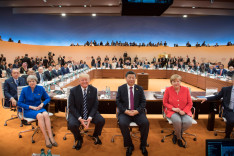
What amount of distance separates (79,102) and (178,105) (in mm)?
1749

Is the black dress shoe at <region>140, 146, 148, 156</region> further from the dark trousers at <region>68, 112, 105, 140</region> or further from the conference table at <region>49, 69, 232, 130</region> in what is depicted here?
the conference table at <region>49, 69, 232, 130</region>

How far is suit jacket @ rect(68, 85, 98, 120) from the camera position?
9.21ft

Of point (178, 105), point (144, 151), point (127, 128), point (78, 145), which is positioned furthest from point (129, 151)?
point (178, 105)

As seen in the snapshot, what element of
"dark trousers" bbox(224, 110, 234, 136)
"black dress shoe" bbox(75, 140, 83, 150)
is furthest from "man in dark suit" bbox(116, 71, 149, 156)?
"dark trousers" bbox(224, 110, 234, 136)

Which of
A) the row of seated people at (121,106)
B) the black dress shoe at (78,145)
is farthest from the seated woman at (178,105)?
the black dress shoe at (78,145)

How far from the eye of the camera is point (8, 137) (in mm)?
3105

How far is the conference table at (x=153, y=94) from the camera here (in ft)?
11.1

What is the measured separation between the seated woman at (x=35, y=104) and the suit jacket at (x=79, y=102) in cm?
47

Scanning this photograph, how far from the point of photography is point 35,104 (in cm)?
303

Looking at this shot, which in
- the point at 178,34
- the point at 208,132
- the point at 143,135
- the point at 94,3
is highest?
the point at 94,3

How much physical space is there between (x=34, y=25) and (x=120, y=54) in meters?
8.31

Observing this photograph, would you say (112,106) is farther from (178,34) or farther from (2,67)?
(178,34)

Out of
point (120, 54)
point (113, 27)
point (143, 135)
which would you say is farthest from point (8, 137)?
point (113, 27)

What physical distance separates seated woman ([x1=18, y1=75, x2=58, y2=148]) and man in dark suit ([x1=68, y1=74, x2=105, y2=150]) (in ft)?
1.39
